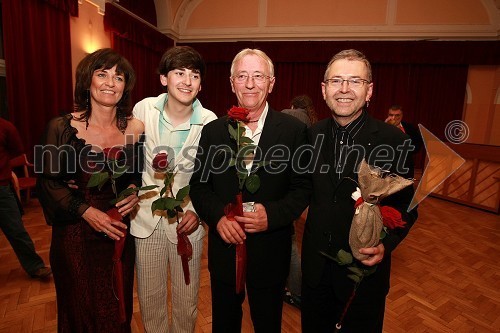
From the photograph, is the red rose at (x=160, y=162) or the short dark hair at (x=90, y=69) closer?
the red rose at (x=160, y=162)

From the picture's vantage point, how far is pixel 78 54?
5719 mm

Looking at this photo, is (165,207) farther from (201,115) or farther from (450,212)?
(450,212)

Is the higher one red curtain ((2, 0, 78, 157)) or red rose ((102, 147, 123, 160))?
red curtain ((2, 0, 78, 157))

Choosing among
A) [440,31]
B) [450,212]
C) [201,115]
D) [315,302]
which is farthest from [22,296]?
[440,31]

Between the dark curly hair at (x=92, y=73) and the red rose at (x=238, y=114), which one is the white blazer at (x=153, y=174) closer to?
the dark curly hair at (x=92, y=73)

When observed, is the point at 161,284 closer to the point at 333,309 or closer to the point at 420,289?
the point at 333,309

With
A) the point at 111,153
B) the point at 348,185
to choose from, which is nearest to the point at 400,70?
the point at 348,185

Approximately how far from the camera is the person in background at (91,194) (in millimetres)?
1429

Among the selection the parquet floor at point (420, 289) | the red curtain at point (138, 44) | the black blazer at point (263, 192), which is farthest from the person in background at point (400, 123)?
the red curtain at point (138, 44)

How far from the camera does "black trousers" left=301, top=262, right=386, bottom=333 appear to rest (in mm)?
1374

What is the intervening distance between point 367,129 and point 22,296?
306 centimetres

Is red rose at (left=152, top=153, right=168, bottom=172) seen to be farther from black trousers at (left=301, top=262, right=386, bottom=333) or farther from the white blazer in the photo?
black trousers at (left=301, top=262, right=386, bottom=333)

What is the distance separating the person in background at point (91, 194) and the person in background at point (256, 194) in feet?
1.33

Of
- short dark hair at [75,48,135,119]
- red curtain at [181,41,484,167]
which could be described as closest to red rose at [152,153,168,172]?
short dark hair at [75,48,135,119]
